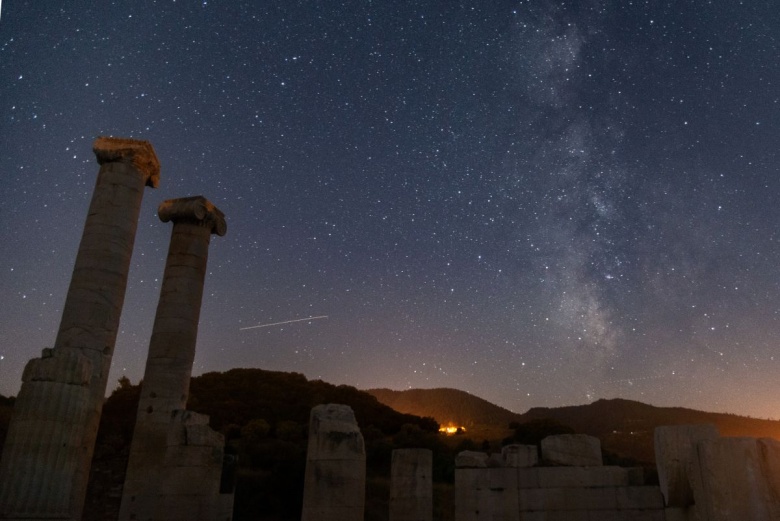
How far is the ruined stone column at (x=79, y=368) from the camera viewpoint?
28.0 ft

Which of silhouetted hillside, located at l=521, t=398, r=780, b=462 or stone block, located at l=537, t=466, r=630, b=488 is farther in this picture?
silhouetted hillside, located at l=521, t=398, r=780, b=462

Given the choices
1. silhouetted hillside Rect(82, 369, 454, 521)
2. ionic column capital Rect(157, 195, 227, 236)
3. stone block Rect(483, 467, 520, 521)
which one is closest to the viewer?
stone block Rect(483, 467, 520, 521)

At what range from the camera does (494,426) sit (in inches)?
2375

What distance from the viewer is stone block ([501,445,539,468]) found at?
1255 cm

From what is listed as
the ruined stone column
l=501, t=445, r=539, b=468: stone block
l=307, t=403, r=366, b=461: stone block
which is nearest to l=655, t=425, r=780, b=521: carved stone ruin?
l=307, t=403, r=366, b=461: stone block

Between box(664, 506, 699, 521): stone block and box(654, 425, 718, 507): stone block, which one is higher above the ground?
box(654, 425, 718, 507): stone block

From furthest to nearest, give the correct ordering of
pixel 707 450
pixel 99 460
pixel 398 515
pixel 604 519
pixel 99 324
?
pixel 99 460, pixel 398 515, pixel 99 324, pixel 604 519, pixel 707 450

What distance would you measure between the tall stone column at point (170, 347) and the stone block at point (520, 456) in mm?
7179

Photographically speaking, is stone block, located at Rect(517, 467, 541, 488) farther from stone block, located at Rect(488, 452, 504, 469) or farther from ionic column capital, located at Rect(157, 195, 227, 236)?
ionic column capital, located at Rect(157, 195, 227, 236)

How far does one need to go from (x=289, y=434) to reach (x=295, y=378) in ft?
43.4

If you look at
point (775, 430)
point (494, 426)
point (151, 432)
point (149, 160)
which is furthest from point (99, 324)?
point (494, 426)

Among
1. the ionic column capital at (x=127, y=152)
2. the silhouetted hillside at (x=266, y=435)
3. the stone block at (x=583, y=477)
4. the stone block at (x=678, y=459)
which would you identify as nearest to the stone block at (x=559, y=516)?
the stone block at (x=583, y=477)

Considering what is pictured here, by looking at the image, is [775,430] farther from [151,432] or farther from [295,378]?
[151,432]

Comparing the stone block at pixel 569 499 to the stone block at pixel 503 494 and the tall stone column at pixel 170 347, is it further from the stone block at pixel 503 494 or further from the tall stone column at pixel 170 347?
the tall stone column at pixel 170 347
